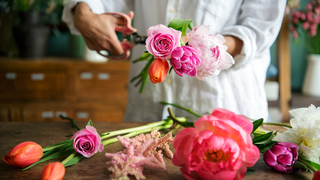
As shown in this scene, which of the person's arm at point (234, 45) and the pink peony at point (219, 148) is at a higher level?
the person's arm at point (234, 45)

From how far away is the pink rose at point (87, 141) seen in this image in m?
0.35

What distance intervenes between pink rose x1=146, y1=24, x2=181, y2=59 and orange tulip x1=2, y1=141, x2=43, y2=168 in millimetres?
210

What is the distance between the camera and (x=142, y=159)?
1.07ft

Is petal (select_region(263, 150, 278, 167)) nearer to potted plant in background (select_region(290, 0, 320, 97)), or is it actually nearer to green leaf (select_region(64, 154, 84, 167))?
green leaf (select_region(64, 154, 84, 167))

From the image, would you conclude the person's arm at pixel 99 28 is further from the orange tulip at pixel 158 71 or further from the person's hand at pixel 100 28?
the orange tulip at pixel 158 71

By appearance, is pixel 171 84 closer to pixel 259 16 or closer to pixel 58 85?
pixel 259 16

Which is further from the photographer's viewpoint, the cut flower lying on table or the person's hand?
the person's hand

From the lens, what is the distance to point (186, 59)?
288 mm

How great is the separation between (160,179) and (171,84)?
461 mm

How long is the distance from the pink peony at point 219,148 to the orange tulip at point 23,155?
208mm

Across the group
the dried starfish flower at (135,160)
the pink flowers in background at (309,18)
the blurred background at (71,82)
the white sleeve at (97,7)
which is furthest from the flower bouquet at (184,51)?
the pink flowers in background at (309,18)

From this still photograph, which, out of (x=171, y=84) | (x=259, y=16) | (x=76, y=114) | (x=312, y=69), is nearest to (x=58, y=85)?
(x=76, y=114)

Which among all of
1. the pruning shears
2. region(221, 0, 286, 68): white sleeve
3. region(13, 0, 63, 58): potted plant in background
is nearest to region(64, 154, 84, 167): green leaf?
the pruning shears

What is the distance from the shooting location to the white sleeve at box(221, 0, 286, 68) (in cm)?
59
